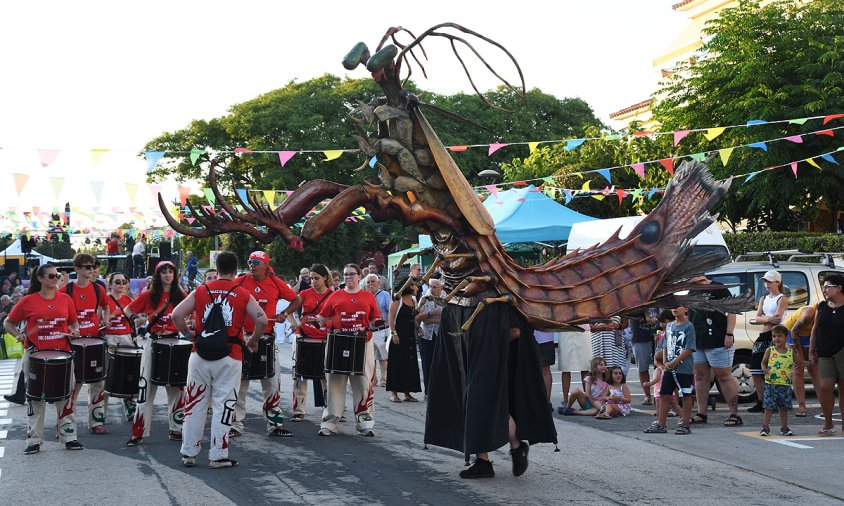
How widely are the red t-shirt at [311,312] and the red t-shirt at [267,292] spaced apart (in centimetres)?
46

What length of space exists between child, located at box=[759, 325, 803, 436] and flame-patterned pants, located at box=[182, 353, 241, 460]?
594 centimetres

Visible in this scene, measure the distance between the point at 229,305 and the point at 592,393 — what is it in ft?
19.5

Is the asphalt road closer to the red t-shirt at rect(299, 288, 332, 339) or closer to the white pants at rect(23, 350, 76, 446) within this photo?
the white pants at rect(23, 350, 76, 446)

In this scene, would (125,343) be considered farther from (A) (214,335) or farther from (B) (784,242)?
(B) (784,242)

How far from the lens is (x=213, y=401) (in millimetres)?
9008

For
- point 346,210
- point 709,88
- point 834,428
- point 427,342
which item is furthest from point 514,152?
point 346,210

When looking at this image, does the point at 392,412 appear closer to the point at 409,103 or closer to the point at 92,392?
the point at 92,392

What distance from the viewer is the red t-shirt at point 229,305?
9.02 metres

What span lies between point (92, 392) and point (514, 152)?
4396cm

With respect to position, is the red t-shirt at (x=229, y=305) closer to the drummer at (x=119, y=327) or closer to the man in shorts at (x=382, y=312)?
the drummer at (x=119, y=327)

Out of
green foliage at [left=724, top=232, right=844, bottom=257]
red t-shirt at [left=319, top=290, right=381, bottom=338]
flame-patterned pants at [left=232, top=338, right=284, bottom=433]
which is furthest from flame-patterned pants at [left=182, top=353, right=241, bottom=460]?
green foliage at [left=724, top=232, right=844, bottom=257]

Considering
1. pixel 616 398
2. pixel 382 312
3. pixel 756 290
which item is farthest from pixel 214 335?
pixel 756 290

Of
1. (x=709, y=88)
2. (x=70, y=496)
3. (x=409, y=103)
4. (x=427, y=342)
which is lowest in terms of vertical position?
(x=70, y=496)

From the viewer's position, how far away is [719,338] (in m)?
12.1
